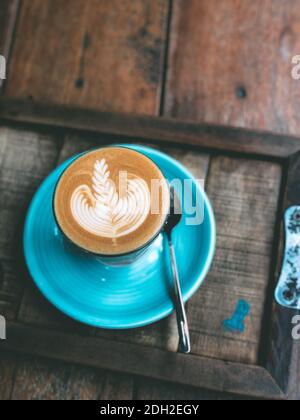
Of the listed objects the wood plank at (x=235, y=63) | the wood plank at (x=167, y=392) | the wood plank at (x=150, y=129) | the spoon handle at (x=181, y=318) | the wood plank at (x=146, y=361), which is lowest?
the wood plank at (x=167, y=392)

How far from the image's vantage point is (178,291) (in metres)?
0.73

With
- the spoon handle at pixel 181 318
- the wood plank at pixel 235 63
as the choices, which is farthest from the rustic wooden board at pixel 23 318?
the wood plank at pixel 235 63

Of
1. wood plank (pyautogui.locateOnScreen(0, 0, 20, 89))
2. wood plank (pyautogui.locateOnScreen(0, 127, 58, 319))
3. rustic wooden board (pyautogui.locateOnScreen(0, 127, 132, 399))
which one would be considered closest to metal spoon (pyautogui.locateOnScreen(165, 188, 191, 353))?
rustic wooden board (pyautogui.locateOnScreen(0, 127, 132, 399))

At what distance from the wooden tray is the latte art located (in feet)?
0.60

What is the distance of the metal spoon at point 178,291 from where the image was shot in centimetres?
73

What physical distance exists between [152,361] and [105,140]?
1.32 ft

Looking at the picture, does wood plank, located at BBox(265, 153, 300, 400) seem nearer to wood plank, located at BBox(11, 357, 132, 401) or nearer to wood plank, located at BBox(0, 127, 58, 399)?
wood plank, located at BBox(11, 357, 132, 401)

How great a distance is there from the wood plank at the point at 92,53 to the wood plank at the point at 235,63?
4 centimetres

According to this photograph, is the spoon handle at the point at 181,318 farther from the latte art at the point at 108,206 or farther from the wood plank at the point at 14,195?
the wood plank at the point at 14,195

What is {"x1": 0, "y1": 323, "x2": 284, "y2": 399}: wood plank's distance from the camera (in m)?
0.74

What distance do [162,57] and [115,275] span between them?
0.50 meters

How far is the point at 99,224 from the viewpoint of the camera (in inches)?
26.7

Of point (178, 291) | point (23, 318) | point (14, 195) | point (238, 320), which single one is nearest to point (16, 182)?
point (14, 195)
